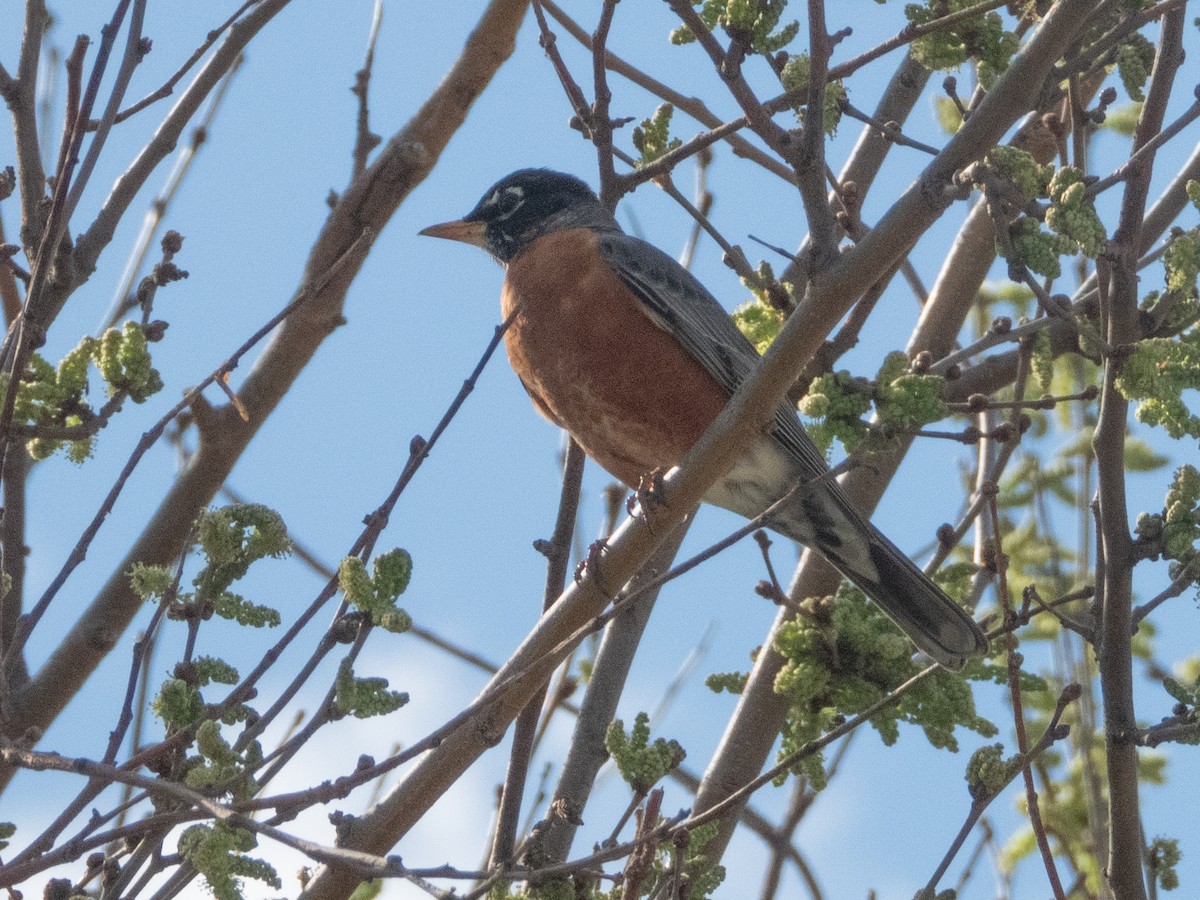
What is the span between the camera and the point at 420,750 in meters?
2.50

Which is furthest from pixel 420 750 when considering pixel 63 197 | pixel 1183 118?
pixel 1183 118

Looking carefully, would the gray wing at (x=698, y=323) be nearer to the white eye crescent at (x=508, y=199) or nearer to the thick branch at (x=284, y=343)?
the thick branch at (x=284, y=343)

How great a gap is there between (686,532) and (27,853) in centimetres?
279

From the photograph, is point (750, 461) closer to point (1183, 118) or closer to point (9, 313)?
point (1183, 118)

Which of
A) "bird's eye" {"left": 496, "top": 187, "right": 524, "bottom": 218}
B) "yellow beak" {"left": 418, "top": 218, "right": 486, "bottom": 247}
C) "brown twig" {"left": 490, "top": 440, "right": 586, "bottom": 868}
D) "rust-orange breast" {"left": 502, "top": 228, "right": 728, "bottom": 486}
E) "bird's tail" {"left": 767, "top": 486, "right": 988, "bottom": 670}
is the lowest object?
"brown twig" {"left": 490, "top": 440, "right": 586, "bottom": 868}

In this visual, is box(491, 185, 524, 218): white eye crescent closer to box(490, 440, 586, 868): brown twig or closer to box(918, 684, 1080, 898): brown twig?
box(490, 440, 586, 868): brown twig

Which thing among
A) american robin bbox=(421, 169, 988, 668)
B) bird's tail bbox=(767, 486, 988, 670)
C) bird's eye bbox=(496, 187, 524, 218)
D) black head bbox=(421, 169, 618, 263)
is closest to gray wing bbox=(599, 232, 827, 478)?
american robin bbox=(421, 169, 988, 668)

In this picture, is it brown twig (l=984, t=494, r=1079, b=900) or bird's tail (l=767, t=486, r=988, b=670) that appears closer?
brown twig (l=984, t=494, r=1079, b=900)

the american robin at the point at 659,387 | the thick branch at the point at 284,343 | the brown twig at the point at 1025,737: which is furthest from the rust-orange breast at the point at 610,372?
the brown twig at the point at 1025,737

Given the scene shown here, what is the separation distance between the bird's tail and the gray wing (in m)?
0.16

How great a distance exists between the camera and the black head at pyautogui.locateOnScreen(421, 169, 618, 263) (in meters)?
6.54

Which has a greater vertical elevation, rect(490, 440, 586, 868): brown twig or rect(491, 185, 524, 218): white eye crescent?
rect(491, 185, 524, 218): white eye crescent

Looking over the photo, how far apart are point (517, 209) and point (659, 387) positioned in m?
1.95

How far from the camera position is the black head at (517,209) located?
6539 mm
